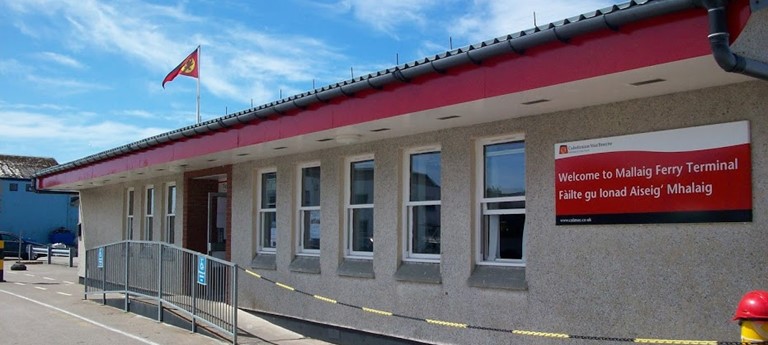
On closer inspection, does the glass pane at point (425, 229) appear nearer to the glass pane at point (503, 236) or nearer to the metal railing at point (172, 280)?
the glass pane at point (503, 236)

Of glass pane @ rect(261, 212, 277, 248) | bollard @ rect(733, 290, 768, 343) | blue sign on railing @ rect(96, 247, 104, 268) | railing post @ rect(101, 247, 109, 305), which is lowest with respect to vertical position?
railing post @ rect(101, 247, 109, 305)

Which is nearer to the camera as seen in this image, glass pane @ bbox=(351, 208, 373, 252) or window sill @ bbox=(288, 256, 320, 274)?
glass pane @ bbox=(351, 208, 373, 252)

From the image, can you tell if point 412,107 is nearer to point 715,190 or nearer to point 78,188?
point 715,190

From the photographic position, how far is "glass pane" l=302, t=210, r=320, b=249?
466 inches

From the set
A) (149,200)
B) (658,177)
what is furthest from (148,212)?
(658,177)

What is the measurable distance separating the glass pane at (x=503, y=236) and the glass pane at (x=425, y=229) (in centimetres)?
88

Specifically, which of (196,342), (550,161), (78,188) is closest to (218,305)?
(196,342)

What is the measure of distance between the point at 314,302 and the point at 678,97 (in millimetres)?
6431

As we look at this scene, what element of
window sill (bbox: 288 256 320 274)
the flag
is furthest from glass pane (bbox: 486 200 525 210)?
the flag

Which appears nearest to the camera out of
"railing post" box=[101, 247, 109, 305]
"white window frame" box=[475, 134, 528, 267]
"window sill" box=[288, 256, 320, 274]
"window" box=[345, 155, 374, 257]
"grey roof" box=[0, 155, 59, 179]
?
"white window frame" box=[475, 134, 528, 267]

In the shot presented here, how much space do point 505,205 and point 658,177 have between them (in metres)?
2.13

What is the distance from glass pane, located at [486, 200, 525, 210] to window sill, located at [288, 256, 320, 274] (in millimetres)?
3555

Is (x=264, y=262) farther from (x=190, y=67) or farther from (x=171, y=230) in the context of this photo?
(x=190, y=67)

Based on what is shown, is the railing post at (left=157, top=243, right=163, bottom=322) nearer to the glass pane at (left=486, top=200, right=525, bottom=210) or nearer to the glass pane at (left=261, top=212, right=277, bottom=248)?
the glass pane at (left=261, top=212, right=277, bottom=248)
